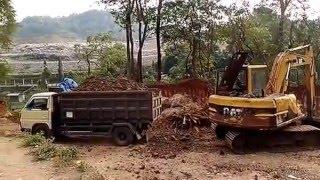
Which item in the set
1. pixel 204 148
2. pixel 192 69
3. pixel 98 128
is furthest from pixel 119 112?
pixel 192 69

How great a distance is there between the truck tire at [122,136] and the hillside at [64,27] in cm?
8411

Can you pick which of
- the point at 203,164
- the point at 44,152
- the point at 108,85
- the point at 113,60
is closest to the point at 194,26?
the point at 113,60

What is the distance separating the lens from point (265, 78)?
14883mm

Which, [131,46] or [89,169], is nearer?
[89,169]

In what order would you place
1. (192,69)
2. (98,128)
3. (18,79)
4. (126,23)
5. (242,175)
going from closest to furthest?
1. (242,175)
2. (98,128)
3. (126,23)
4. (192,69)
5. (18,79)

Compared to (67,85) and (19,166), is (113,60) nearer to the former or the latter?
(67,85)

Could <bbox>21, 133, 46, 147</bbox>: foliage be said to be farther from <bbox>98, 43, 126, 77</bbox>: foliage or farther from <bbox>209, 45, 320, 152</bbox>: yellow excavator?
<bbox>98, 43, 126, 77</bbox>: foliage

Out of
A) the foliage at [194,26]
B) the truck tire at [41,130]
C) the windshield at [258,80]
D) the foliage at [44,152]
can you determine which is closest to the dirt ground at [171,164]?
the foliage at [44,152]

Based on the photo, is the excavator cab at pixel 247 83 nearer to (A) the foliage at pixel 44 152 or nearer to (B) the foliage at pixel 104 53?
(A) the foliage at pixel 44 152

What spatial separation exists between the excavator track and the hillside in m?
85.8

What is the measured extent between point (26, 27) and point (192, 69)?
3624 inches

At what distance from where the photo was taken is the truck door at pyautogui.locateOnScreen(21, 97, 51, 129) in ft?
51.1

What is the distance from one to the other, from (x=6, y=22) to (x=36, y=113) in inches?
478

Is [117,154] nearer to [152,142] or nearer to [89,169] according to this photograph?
[152,142]
